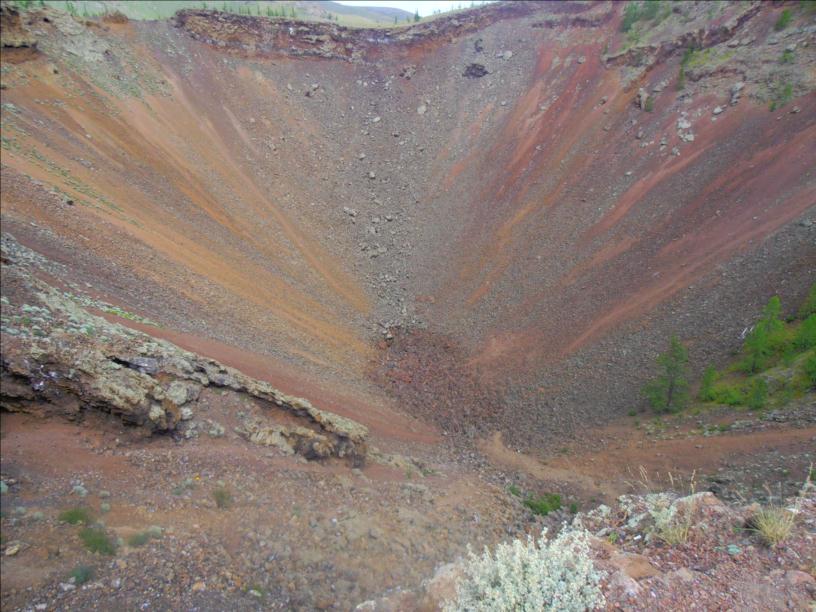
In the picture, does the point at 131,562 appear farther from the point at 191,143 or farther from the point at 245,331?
the point at 191,143

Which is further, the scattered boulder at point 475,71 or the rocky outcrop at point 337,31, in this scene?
the scattered boulder at point 475,71

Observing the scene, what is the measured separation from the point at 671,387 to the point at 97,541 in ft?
52.2

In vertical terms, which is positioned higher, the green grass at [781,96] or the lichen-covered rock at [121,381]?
the green grass at [781,96]

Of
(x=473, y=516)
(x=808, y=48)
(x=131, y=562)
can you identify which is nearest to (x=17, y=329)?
(x=131, y=562)

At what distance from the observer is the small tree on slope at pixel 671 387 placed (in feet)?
47.4

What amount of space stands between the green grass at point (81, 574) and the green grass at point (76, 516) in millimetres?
779

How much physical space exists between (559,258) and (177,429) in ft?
64.0

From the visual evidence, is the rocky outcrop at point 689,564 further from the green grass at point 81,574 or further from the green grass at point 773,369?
the green grass at point 773,369

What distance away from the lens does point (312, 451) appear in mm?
11219

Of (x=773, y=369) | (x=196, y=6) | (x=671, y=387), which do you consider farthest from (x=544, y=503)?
(x=196, y=6)

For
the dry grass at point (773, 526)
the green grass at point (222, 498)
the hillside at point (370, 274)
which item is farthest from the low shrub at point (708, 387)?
the green grass at point (222, 498)

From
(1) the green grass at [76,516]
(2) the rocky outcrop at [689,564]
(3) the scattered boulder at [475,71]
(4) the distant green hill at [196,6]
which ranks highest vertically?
(4) the distant green hill at [196,6]

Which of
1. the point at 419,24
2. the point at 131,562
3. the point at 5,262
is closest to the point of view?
the point at 131,562

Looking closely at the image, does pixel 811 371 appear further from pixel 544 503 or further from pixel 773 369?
pixel 544 503
